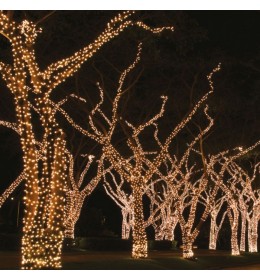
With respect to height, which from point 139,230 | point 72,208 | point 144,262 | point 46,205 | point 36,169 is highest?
point 72,208

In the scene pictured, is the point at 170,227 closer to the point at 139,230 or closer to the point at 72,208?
the point at 72,208

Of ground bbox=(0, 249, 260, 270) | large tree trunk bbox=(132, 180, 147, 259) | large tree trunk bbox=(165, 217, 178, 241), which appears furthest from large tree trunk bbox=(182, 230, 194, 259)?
large tree trunk bbox=(165, 217, 178, 241)

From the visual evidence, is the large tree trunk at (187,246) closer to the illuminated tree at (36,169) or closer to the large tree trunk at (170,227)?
the large tree trunk at (170,227)

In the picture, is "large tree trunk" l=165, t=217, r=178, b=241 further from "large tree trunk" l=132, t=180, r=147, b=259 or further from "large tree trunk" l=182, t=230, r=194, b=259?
"large tree trunk" l=132, t=180, r=147, b=259

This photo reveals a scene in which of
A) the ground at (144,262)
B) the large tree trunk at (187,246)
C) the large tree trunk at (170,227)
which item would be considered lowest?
the ground at (144,262)

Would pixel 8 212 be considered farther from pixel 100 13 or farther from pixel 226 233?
pixel 100 13

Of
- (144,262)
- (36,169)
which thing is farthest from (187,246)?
(36,169)

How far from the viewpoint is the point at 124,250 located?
34469 mm

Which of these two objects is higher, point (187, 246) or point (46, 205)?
point (46, 205)

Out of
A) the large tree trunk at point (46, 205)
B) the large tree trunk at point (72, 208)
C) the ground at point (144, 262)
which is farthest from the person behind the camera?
the large tree trunk at point (72, 208)

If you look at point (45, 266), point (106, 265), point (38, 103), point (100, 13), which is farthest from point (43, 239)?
point (100, 13)

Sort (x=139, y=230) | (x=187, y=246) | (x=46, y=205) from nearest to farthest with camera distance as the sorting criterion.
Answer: (x=46, y=205) → (x=139, y=230) → (x=187, y=246)

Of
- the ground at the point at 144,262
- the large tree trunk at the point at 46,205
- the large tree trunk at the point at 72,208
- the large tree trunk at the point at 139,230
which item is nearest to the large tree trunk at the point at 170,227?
the ground at the point at 144,262

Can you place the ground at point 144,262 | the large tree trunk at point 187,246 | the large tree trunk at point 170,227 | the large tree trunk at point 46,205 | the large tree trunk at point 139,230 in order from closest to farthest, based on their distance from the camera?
the large tree trunk at point 46,205 < the ground at point 144,262 < the large tree trunk at point 139,230 < the large tree trunk at point 187,246 < the large tree trunk at point 170,227
